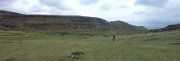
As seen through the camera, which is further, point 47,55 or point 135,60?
point 47,55

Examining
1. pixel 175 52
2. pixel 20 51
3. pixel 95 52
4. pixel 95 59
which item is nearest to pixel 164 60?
pixel 175 52

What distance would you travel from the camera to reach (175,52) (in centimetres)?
4222

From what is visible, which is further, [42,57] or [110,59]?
[42,57]

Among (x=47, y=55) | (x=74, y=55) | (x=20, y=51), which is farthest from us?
(x=20, y=51)

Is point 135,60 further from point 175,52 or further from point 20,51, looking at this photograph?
point 20,51

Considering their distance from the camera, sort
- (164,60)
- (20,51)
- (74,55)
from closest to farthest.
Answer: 1. (164,60)
2. (74,55)
3. (20,51)

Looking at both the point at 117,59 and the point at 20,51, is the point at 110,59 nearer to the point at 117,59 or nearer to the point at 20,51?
the point at 117,59

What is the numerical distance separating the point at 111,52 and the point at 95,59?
5444 mm

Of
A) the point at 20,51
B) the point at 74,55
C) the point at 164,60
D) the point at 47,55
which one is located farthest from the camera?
the point at 20,51

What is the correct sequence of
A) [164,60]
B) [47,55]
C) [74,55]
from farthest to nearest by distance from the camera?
[47,55] → [74,55] → [164,60]

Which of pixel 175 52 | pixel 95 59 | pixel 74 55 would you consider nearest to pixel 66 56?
pixel 74 55

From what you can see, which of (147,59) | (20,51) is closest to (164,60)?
(147,59)

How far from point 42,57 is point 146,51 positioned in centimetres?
1462

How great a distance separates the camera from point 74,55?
4116 centimetres
